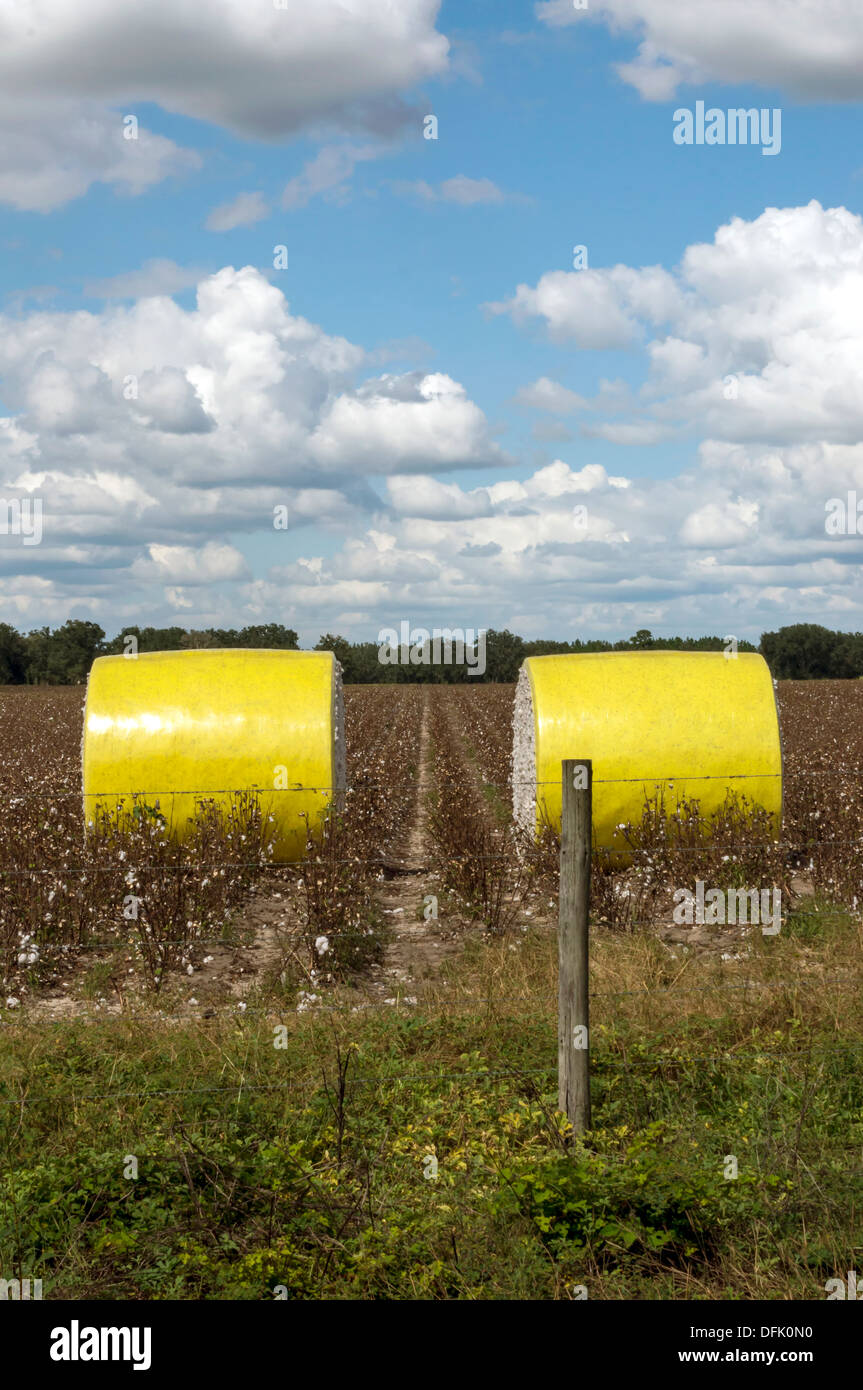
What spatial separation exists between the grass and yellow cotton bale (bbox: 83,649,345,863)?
3543 mm

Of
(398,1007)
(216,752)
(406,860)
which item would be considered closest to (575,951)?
(398,1007)

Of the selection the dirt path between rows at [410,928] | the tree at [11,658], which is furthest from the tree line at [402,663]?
the dirt path between rows at [410,928]

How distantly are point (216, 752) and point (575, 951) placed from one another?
6.15 metres

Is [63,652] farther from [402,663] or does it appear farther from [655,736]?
[655,736]

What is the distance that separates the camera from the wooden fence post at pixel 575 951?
16.3 ft

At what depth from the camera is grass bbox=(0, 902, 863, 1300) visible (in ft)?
13.5

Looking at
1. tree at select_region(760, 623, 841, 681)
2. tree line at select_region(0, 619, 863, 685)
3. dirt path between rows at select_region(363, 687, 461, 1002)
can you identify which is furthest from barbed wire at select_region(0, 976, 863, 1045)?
tree at select_region(760, 623, 841, 681)

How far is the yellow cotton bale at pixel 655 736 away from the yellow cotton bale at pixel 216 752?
2.09 metres

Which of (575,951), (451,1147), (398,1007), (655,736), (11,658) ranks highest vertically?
(11,658)

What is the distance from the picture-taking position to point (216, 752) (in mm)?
10617

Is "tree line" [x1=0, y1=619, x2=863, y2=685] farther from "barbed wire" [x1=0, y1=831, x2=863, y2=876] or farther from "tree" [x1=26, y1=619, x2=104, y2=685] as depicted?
"barbed wire" [x1=0, y1=831, x2=863, y2=876]

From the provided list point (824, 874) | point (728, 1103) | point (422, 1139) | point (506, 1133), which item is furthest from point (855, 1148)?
point (824, 874)

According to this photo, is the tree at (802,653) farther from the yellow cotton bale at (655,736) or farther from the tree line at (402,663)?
the yellow cotton bale at (655,736)
